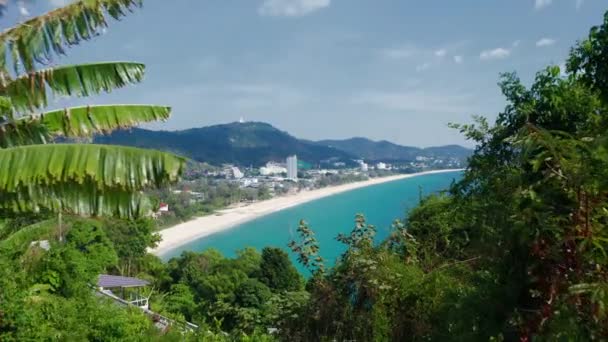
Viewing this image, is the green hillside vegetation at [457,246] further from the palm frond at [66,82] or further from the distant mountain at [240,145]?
the distant mountain at [240,145]

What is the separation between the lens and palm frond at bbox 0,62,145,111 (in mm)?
3250

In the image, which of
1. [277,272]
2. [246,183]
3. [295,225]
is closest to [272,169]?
[246,183]

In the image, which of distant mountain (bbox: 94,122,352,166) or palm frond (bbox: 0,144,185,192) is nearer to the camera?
palm frond (bbox: 0,144,185,192)

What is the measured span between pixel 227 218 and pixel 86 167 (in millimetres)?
61586

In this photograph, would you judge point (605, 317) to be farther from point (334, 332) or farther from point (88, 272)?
point (88, 272)

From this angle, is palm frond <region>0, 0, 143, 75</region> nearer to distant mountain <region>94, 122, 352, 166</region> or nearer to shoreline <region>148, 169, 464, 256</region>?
shoreline <region>148, 169, 464, 256</region>

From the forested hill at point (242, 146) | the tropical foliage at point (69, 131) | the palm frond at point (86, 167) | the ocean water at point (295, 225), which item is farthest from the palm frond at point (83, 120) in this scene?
the forested hill at point (242, 146)

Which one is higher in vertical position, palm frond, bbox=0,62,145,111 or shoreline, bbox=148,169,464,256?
palm frond, bbox=0,62,145,111

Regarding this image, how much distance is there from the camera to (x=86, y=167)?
2223 mm

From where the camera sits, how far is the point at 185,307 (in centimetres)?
1827

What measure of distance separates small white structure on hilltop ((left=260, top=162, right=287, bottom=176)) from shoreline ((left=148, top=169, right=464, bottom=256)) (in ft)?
96.1

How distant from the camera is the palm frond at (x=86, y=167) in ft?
7.25

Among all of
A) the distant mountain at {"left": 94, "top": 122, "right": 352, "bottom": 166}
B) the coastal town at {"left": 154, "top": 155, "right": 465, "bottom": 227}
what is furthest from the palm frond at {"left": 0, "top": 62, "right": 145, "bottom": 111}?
the distant mountain at {"left": 94, "top": 122, "right": 352, "bottom": 166}

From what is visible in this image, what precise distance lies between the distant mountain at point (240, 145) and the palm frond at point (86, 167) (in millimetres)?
125323
